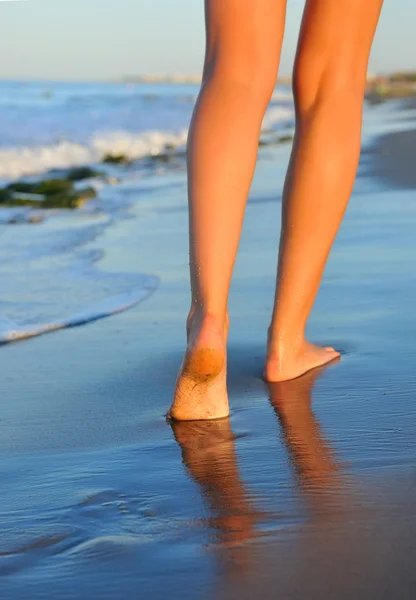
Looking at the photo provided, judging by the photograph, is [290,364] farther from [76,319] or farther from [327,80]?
[76,319]

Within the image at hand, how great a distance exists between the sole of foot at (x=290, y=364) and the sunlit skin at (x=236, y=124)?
0.93 ft

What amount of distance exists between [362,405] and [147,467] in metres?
0.45

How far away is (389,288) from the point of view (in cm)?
279

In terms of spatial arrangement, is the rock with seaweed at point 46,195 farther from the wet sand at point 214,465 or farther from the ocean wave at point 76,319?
the wet sand at point 214,465

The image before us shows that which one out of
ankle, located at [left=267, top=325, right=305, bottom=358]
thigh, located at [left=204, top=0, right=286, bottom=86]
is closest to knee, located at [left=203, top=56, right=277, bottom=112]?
thigh, located at [left=204, top=0, right=286, bottom=86]

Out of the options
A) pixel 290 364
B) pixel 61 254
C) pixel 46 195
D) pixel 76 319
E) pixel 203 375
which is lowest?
pixel 46 195

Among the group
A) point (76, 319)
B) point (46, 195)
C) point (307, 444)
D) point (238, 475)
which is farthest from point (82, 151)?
point (238, 475)

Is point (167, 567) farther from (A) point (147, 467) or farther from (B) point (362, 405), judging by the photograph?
(B) point (362, 405)

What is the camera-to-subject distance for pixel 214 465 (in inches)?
58.2

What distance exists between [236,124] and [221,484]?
66 centimetres

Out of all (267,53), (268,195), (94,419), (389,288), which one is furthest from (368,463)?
(268,195)

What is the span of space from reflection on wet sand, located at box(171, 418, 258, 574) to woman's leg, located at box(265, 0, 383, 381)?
377mm

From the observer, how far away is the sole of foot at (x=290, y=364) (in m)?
2.04

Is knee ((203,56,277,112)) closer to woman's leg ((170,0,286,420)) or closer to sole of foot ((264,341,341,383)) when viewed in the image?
woman's leg ((170,0,286,420))
